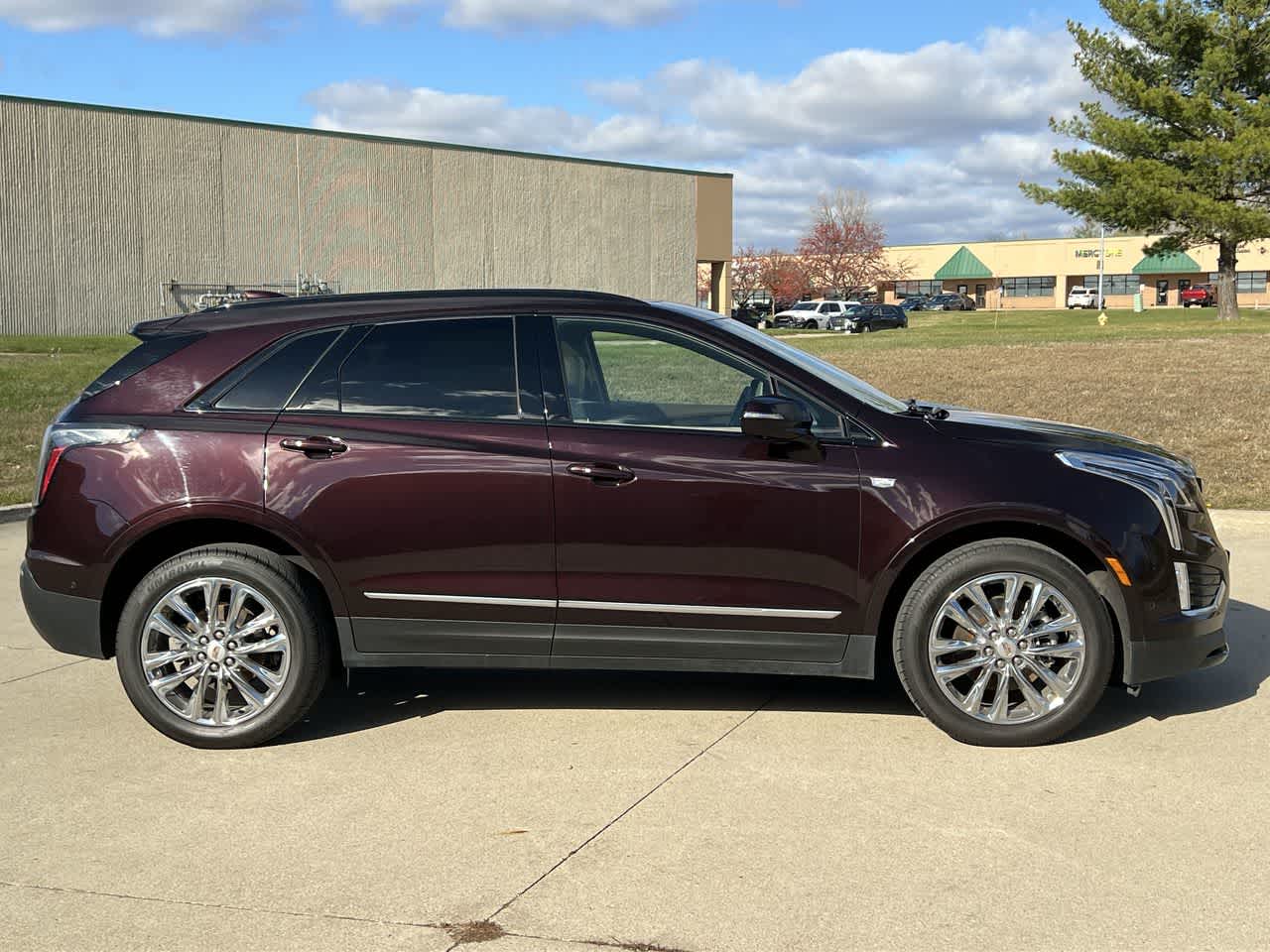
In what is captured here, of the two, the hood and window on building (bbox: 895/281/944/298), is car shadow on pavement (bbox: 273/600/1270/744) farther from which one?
window on building (bbox: 895/281/944/298)

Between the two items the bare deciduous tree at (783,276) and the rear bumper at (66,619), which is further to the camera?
the bare deciduous tree at (783,276)

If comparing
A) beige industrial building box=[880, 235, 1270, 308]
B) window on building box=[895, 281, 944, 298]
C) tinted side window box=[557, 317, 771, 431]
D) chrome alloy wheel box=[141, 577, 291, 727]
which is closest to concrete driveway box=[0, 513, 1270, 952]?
chrome alloy wheel box=[141, 577, 291, 727]

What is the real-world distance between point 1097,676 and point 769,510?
1376 mm

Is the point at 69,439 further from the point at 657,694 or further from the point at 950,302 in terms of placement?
the point at 950,302

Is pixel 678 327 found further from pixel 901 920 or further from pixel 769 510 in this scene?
pixel 901 920

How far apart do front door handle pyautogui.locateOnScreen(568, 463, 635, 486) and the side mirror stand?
18.8 inches

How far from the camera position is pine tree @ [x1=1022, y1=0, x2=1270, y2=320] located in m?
40.0

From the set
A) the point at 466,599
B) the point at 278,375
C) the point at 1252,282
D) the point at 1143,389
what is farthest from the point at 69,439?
the point at 1252,282

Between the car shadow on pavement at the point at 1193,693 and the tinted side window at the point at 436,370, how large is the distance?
266 centimetres

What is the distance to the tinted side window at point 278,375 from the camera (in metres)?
5.46

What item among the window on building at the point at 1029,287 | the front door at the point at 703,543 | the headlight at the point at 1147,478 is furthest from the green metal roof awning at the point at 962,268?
the front door at the point at 703,543

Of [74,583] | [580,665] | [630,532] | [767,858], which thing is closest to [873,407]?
[630,532]

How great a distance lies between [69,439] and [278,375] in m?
0.85

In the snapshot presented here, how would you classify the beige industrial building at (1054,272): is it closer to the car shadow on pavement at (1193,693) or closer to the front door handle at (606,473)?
the car shadow on pavement at (1193,693)
